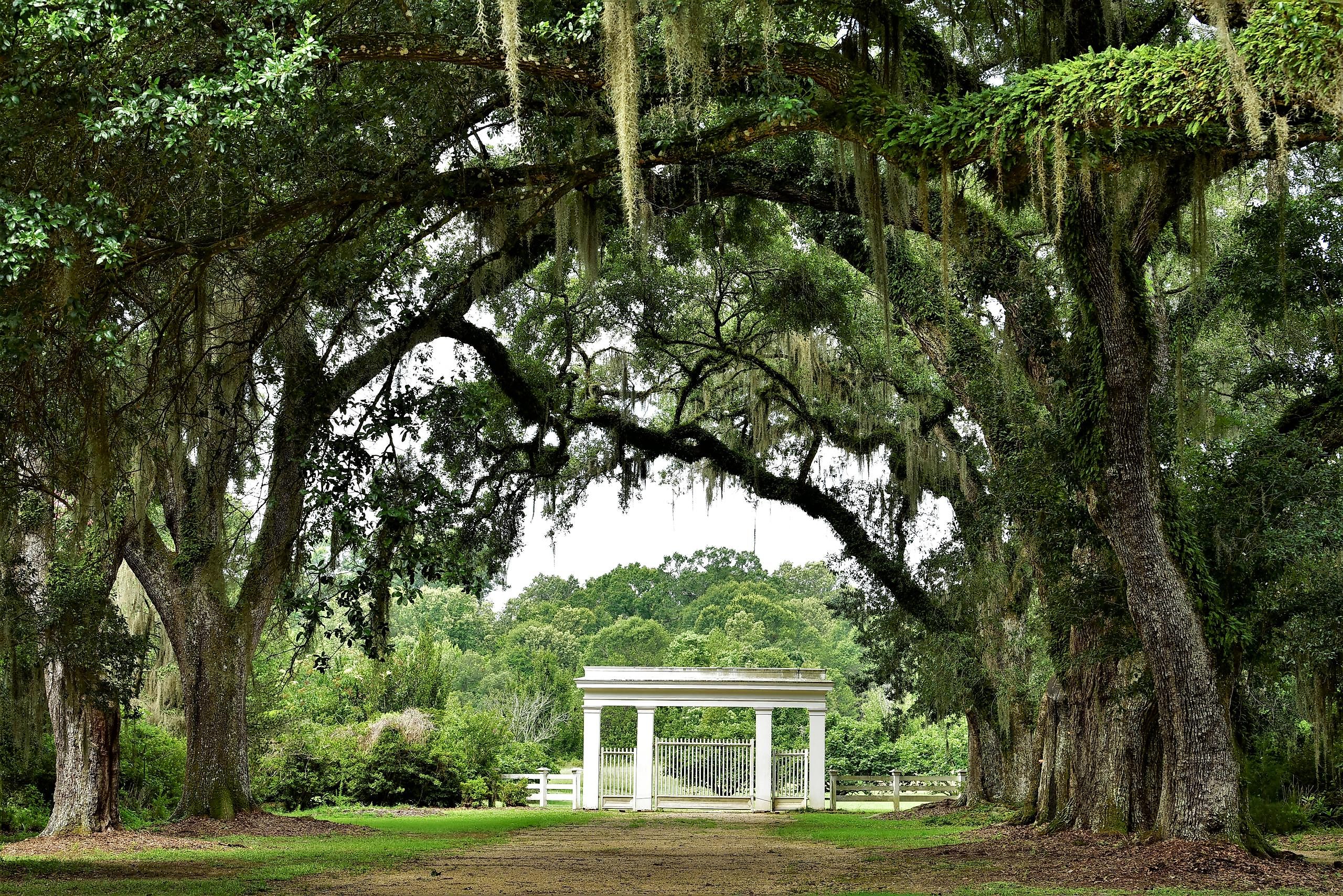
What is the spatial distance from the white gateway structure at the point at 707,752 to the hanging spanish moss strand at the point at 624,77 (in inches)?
676

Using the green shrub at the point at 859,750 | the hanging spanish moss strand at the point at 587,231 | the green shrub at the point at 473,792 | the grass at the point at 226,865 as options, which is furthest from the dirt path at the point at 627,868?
the green shrub at the point at 859,750

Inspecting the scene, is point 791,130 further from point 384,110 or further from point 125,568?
point 125,568

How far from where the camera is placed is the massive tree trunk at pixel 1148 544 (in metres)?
9.05

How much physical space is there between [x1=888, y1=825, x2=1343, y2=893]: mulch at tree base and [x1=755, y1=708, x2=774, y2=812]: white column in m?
11.9

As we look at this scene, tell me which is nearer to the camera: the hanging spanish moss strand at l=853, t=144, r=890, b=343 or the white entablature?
the hanging spanish moss strand at l=853, t=144, r=890, b=343

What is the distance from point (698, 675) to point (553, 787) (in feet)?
15.1

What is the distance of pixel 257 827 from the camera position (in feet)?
41.4

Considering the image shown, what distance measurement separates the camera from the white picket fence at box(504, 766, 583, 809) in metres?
23.1

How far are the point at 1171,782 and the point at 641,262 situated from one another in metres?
9.38

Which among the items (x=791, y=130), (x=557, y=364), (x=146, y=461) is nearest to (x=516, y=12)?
(x=791, y=130)

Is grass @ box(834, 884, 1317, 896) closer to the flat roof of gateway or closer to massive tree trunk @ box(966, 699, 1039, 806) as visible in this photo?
massive tree trunk @ box(966, 699, 1039, 806)

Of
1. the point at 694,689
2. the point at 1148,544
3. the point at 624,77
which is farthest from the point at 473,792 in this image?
the point at 624,77

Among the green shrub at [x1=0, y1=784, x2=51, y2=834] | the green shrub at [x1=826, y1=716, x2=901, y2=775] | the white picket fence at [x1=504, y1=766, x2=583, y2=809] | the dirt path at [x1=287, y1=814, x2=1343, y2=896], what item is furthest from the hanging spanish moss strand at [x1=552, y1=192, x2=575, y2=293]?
the green shrub at [x1=826, y1=716, x2=901, y2=775]

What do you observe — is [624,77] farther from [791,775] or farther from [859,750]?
[859,750]
